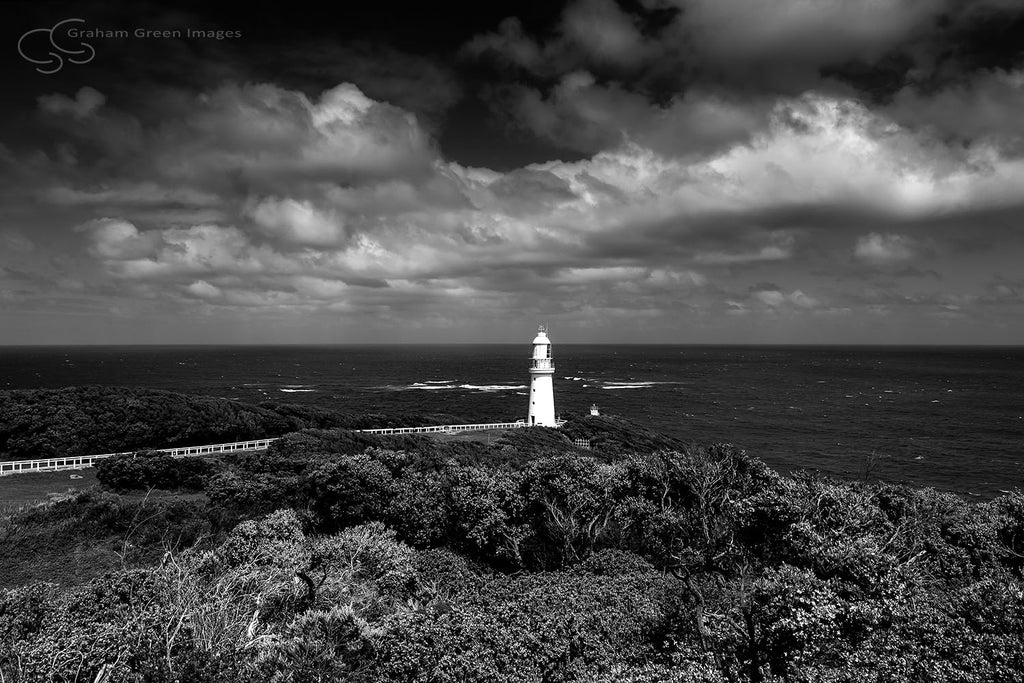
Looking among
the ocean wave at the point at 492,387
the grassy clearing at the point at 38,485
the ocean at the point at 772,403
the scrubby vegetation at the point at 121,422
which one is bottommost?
the ocean at the point at 772,403

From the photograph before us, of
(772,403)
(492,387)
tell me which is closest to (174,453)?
(492,387)

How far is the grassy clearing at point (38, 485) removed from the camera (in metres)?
25.7

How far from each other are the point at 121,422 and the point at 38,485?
16.1 metres

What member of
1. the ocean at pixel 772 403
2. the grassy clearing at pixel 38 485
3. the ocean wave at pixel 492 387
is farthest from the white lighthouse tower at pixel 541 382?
the ocean wave at pixel 492 387

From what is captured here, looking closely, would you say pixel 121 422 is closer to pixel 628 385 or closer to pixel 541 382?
pixel 541 382

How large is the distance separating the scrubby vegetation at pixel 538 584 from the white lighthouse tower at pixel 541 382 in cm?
2896

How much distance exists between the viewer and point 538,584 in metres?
15.1

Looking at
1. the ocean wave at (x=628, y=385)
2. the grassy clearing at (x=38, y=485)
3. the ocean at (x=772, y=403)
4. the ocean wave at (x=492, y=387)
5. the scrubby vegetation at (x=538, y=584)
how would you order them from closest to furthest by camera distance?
1. the scrubby vegetation at (x=538, y=584)
2. the grassy clearing at (x=38, y=485)
3. the ocean at (x=772, y=403)
4. the ocean wave at (x=492, y=387)
5. the ocean wave at (x=628, y=385)

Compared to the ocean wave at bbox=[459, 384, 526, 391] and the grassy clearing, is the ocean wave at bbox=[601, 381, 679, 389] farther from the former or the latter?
the grassy clearing

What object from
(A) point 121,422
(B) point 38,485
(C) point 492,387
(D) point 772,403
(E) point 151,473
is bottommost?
(D) point 772,403

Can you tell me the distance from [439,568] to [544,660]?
7.69 metres

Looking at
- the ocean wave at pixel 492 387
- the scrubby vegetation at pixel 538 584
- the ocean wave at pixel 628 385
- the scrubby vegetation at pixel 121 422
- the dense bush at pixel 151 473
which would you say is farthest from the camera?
the ocean wave at pixel 628 385

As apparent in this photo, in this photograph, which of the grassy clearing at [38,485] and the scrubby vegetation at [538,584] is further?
the grassy clearing at [38,485]

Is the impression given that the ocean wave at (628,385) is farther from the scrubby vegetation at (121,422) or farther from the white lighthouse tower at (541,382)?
the scrubby vegetation at (121,422)
